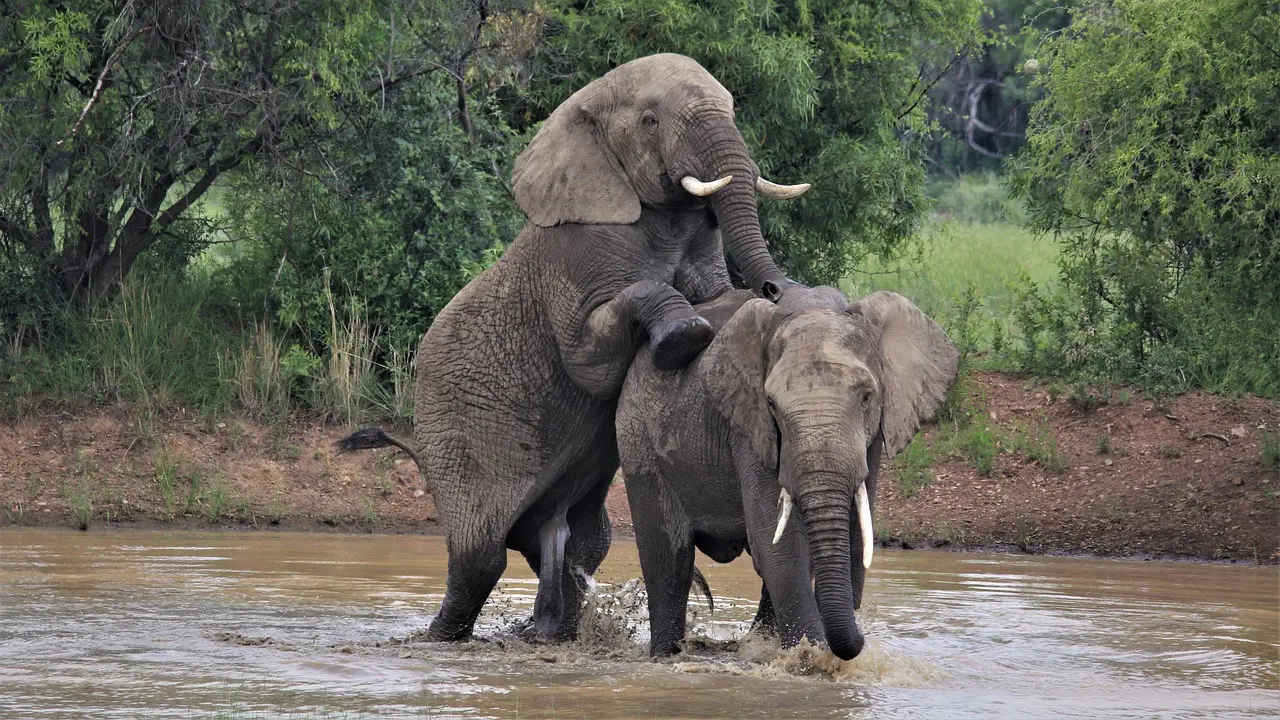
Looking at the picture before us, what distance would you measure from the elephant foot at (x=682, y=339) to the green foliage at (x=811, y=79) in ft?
24.6

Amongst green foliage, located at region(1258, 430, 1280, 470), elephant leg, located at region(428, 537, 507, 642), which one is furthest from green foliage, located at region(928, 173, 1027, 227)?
elephant leg, located at region(428, 537, 507, 642)

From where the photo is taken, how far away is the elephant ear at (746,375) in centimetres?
671

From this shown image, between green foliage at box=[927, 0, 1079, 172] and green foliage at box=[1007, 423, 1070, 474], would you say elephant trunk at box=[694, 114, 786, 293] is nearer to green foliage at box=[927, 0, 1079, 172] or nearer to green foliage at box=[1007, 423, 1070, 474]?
green foliage at box=[1007, 423, 1070, 474]

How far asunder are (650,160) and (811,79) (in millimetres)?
7340

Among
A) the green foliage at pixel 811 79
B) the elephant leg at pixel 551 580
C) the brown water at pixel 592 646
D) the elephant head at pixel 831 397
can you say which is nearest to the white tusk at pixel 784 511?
the elephant head at pixel 831 397

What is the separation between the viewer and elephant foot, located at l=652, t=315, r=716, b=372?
718 cm

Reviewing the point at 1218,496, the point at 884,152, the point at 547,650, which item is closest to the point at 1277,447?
the point at 1218,496

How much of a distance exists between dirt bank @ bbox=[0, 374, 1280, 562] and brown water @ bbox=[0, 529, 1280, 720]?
845mm

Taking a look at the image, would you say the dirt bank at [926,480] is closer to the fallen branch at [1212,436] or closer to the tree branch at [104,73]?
the fallen branch at [1212,436]

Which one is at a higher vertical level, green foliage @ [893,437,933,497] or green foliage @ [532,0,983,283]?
green foliage @ [532,0,983,283]

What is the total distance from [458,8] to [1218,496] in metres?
6.83

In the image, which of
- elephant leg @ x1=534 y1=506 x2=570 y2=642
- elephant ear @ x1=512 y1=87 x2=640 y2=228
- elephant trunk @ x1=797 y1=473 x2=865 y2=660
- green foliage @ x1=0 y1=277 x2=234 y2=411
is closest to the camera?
elephant trunk @ x1=797 y1=473 x2=865 y2=660

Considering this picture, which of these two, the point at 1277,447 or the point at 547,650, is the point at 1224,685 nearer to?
the point at 547,650

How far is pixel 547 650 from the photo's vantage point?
806cm
